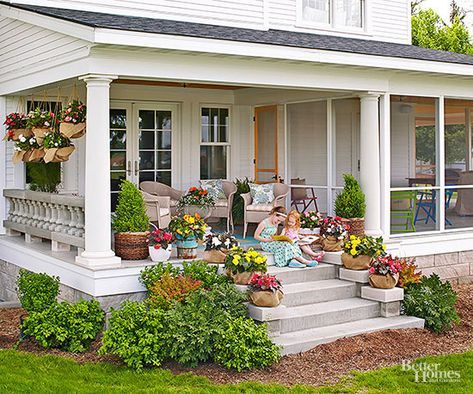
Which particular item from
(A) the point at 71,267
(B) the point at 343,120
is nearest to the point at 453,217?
(B) the point at 343,120

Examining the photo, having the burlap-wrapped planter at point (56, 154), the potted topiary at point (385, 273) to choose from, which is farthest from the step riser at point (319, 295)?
the burlap-wrapped planter at point (56, 154)

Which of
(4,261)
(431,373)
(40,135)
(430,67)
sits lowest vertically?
(431,373)

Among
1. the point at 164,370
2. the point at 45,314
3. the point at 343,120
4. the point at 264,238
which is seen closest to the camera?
the point at 164,370

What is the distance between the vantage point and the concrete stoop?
7.37m

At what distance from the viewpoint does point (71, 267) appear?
27.1 feet

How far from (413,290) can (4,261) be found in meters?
5.96

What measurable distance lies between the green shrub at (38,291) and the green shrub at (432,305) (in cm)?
412

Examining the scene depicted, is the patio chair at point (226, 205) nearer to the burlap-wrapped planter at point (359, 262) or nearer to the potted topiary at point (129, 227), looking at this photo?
the burlap-wrapped planter at point (359, 262)

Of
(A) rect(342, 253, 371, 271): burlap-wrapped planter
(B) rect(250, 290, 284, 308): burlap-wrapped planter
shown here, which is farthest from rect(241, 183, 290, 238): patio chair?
(B) rect(250, 290, 284, 308): burlap-wrapped planter

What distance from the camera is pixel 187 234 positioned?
27.6 feet

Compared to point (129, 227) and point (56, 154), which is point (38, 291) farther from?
point (56, 154)

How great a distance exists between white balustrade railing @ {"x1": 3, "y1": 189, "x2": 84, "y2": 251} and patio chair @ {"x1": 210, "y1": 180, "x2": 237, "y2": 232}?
8.52 feet

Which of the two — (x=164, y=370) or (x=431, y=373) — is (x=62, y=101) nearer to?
(x=164, y=370)

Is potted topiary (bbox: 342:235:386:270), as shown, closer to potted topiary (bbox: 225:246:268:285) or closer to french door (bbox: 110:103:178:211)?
potted topiary (bbox: 225:246:268:285)
